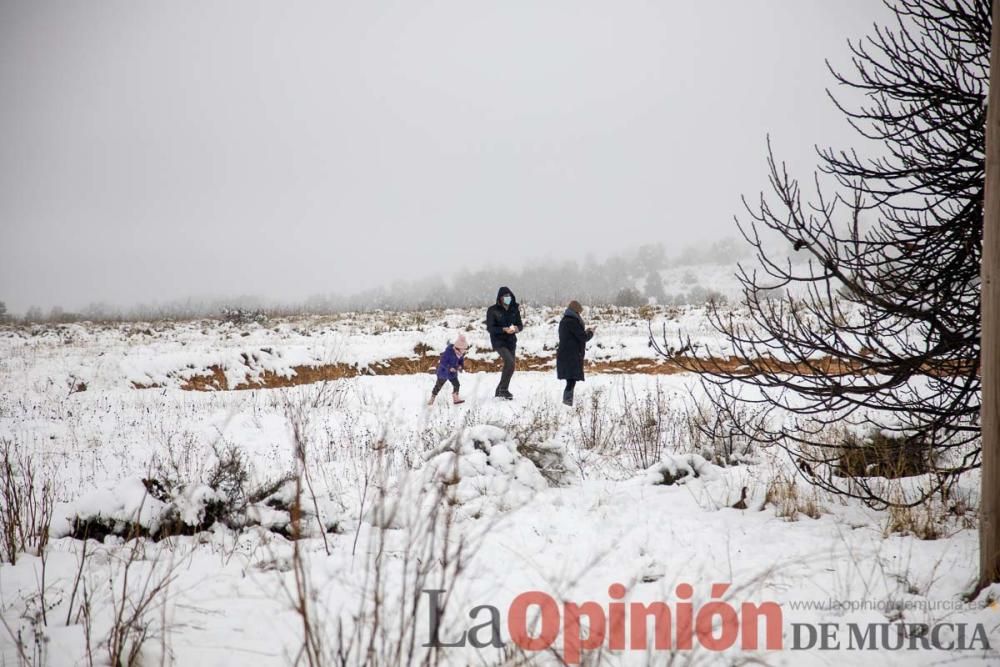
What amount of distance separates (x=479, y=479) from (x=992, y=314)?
3.81m

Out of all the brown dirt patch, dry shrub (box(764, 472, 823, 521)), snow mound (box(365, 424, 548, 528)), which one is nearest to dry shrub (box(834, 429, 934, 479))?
dry shrub (box(764, 472, 823, 521))

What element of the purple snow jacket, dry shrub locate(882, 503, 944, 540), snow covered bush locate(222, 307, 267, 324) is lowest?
dry shrub locate(882, 503, 944, 540)

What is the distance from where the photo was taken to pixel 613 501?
14.2 feet

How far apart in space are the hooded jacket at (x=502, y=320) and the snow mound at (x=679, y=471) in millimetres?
4934

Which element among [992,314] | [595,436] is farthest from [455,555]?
[595,436]

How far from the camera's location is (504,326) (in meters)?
9.52

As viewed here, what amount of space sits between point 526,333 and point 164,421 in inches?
617

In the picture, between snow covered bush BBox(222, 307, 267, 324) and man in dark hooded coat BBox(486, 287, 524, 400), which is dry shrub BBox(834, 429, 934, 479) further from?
snow covered bush BBox(222, 307, 267, 324)

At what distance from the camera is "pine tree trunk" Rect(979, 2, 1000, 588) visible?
7.32 ft

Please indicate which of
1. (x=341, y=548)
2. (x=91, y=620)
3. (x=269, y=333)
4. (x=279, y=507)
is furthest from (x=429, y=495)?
(x=269, y=333)

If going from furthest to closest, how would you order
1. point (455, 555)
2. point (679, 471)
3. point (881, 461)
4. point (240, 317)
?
point (240, 317), point (679, 471), point (881, 461), point (455, 555)

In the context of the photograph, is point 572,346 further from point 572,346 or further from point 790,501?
point 790,501

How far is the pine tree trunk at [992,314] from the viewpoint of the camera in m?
2.23

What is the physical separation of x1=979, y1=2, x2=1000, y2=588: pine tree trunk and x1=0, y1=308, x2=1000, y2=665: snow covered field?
557mm
